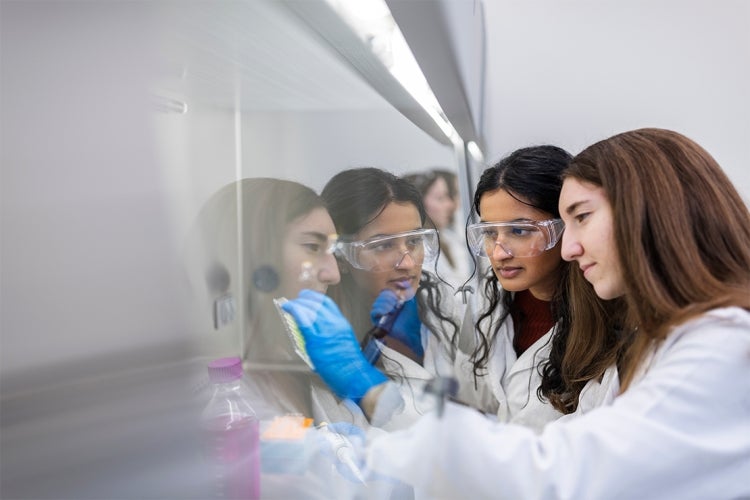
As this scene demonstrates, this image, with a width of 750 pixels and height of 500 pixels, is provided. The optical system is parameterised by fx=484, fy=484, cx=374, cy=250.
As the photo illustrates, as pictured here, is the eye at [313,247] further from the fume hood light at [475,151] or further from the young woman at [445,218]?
the fume hood light at [475,151]

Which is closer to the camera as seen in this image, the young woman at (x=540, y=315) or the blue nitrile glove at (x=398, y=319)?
the blue nitrile glove at (x=398, y=319)

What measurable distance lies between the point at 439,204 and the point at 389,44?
1.13 feet

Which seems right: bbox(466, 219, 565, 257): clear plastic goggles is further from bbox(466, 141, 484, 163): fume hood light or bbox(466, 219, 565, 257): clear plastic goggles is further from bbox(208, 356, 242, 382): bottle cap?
bbox(208, 356, 242, 382): bottle cap

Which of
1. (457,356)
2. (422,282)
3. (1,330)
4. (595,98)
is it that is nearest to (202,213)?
(1,330)

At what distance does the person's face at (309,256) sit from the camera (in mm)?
782

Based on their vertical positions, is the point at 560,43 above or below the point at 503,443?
above

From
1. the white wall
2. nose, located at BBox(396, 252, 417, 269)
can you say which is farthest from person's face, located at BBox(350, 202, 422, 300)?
the white wall

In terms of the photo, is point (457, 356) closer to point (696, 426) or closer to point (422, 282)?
point (422, 282)

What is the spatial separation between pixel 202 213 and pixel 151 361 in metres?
0.21

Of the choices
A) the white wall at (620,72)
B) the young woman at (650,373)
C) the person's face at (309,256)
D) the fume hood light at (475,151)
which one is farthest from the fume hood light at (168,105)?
the white wall at (620,72)

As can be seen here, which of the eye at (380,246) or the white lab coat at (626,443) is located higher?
the eye at (380,246)

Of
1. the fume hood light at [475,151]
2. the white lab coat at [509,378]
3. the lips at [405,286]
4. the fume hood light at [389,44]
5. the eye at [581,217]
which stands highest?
the fume hood light at [389,44]

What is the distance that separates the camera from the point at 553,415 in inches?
43.8

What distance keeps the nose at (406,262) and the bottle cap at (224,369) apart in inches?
14.1
